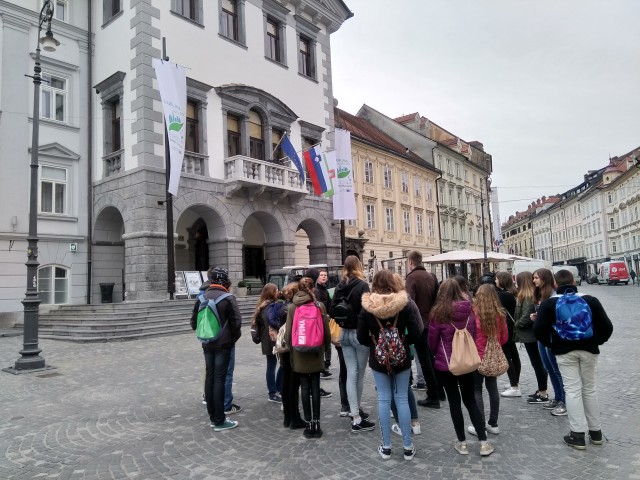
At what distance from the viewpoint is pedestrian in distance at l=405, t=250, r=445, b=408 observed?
245 inches

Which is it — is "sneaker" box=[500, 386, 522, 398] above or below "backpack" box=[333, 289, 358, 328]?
below

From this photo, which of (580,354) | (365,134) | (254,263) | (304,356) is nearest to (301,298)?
(304,356)

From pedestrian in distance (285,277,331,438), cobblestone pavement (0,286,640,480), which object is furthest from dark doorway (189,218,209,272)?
pedestrian in distance (285,277,331,438)

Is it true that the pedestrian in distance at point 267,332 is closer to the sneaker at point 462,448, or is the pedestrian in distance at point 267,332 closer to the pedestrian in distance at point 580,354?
the sneaker at point 462,448

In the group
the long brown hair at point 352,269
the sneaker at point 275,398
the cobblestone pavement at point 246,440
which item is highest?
the long brown hair at point 352,269

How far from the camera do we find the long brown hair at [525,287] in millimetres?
6348

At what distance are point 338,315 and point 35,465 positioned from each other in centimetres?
333

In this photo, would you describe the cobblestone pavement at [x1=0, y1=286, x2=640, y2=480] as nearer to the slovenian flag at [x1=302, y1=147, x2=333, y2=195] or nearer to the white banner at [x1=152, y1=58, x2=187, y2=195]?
the white banner at [x1=152, y1=58, x2=187, y2=195]

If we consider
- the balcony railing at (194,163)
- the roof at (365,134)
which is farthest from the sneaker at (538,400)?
the roof at (365,134)

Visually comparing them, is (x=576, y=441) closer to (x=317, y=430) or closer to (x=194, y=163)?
(x=317, y=430)

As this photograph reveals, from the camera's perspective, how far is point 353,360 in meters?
5.44

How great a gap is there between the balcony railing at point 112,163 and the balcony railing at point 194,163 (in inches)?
92.1

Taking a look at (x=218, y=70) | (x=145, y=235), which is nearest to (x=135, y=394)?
(x=145, y=235)

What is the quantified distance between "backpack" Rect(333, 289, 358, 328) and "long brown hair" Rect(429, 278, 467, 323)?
930 millimetres
